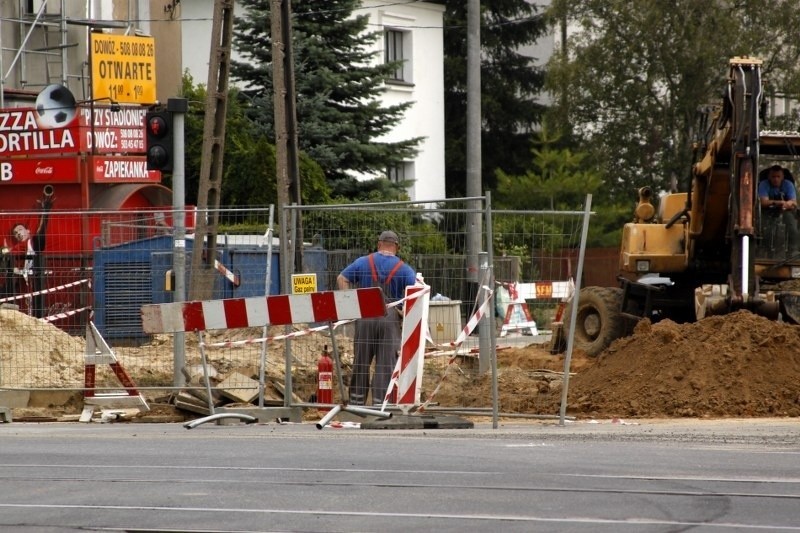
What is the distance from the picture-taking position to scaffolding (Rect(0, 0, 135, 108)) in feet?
118

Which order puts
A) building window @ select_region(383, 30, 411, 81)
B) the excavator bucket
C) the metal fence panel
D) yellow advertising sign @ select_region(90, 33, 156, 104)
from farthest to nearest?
building window @ select_region(383, 30, 411, 81) → yellow advertising sign @ select_region(90, 33, 156, 104) → the excavator bucket → the metal fence panel

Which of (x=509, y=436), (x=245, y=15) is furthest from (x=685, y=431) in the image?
(x=245, y=15)

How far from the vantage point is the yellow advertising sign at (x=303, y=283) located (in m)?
14.3

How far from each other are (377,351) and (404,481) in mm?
5200

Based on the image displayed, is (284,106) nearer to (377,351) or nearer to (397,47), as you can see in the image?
(377,351)

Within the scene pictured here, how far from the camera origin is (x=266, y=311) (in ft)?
43.9

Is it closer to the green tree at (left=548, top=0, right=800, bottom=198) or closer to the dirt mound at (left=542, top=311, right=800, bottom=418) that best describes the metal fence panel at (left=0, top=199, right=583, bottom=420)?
the dirt mound at (left=542, top=311, right=800, bottom=418)

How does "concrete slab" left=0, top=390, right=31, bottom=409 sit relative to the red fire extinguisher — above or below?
below

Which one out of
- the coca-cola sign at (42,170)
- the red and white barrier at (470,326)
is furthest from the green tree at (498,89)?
the red and white barrier at (470,326)

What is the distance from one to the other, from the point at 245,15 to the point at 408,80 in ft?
32.1

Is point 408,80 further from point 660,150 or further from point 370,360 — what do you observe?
point 370,360

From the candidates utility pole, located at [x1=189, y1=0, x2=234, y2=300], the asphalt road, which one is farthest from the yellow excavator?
utility pole, located at [x1=189, y1=0, x2=234, y2=300]

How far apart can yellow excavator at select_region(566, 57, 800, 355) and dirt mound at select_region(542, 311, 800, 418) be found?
0.99 meters

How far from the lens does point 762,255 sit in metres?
18.9
